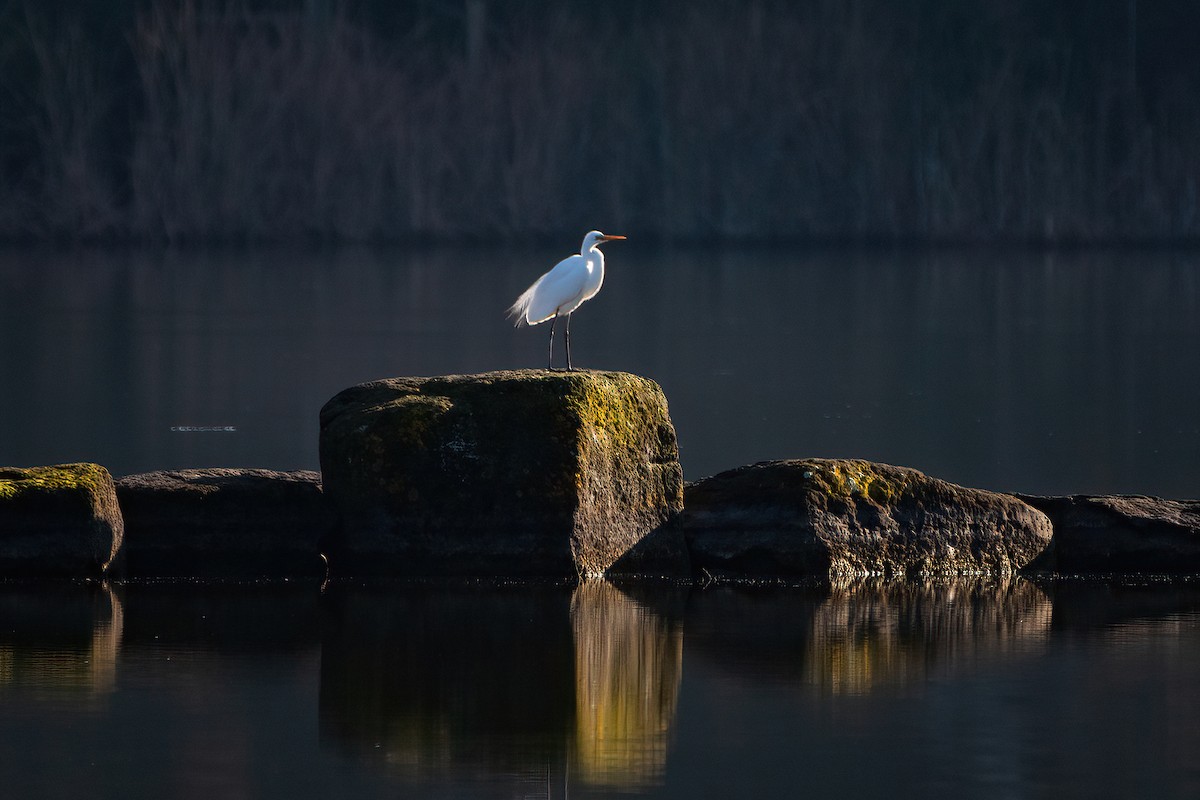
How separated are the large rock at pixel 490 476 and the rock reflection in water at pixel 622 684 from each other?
1.07ft

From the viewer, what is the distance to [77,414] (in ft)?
58.7

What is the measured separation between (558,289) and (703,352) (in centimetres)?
1320

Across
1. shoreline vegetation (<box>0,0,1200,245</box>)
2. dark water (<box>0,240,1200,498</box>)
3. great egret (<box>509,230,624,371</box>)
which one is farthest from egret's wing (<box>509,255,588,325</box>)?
shoreline vegetation (<box>0,0,1200,245</box>)

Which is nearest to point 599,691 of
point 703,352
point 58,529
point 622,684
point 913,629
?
point 622,684

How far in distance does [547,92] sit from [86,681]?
41669 millimetres

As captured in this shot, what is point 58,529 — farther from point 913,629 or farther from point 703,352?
point 703,352

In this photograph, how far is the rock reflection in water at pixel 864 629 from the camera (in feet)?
27.7

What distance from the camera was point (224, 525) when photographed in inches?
397

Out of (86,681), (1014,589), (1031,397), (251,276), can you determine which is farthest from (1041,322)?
(86,681)

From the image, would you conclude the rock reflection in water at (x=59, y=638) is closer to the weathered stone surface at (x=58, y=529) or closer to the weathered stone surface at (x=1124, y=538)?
the weathered stone surface at (x=58, y=529)

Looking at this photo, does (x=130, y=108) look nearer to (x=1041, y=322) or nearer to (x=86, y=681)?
(x=1041, y=322)

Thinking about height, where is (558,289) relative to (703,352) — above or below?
above

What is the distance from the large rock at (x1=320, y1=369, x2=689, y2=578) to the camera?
9.85 metres

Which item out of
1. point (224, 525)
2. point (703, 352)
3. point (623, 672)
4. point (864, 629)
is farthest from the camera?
point (703, 352)
